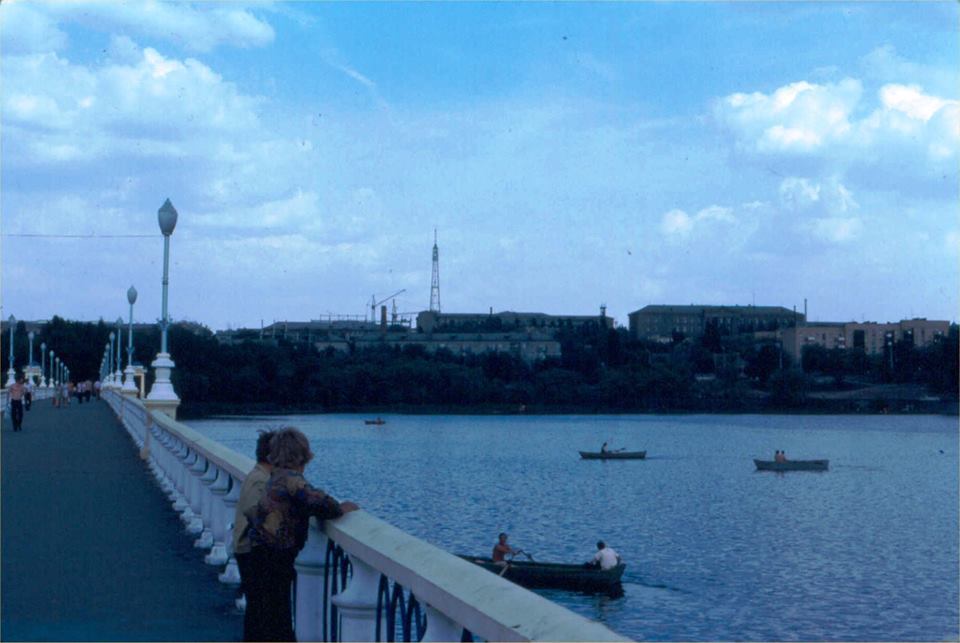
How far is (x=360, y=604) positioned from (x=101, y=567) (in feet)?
17.7

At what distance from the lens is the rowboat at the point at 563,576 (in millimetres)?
37375

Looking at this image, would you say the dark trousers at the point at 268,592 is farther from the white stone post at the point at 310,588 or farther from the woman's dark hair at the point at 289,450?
the woman's dark hair at the point at 289,450

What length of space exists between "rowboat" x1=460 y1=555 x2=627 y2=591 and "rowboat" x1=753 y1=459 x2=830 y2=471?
55677 millimetres

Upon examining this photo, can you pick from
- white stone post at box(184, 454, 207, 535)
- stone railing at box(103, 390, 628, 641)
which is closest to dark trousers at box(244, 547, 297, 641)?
stone railing at box(103, 390, 628, 641)

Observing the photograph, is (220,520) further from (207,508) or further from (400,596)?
(400,596)

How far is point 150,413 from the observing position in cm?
1944

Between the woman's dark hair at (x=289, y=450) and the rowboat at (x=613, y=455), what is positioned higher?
the woman's dark hair at (x=289, y=450)

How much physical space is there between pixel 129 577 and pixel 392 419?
161m

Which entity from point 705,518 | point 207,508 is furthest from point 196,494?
point 705,518

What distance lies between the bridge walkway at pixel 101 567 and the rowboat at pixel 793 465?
78038 mm

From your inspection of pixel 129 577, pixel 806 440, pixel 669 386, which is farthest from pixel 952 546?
pixel 669 386

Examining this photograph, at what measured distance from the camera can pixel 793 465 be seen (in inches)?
3605

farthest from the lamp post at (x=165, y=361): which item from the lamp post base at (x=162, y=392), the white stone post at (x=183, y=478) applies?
the white stone post at (x=183, y=478)

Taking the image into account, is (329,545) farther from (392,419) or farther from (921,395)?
(921,395)
